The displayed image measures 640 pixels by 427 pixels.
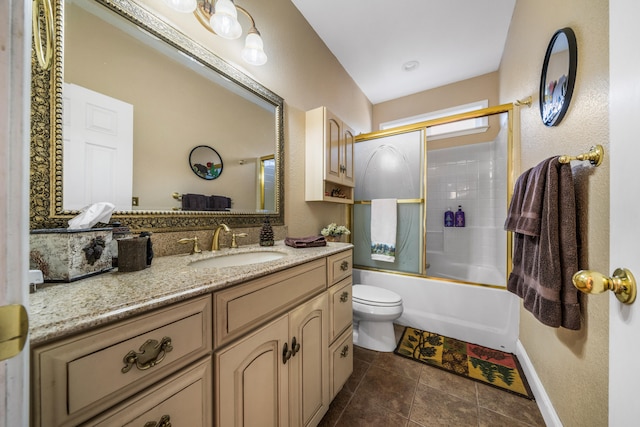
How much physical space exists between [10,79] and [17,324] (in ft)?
0.95

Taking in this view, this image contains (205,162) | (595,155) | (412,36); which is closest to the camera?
(595,155)

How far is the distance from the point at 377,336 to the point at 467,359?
25.9 inches

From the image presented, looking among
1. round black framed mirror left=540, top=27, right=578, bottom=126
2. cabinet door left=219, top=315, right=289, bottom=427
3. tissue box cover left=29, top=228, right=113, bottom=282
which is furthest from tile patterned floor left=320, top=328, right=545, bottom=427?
round black framed mirror left=540, top=27, right=578, bottom=126

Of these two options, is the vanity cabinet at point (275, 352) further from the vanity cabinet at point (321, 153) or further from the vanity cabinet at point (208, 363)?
the vanity cabinet at point (321, 153)

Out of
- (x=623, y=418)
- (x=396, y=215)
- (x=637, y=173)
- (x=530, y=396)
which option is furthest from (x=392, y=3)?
(x=530, y=396)

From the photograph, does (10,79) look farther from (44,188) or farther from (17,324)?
(44,188)

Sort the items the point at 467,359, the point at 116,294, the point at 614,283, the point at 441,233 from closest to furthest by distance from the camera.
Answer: the point at 614,283 < the point at 116,294 < the point at 467,359 < the point at 441,233

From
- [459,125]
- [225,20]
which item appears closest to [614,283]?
[225,20]

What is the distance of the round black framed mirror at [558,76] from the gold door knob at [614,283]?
3.19 ft

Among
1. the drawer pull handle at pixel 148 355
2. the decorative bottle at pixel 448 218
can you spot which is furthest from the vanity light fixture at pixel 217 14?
the decorative bottle at pixel 448 218

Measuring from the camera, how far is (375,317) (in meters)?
1.74

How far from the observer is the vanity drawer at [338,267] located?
1.22m

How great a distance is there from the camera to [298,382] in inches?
38.5

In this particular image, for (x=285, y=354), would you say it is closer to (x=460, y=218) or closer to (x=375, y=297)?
(x=375, y=297)
